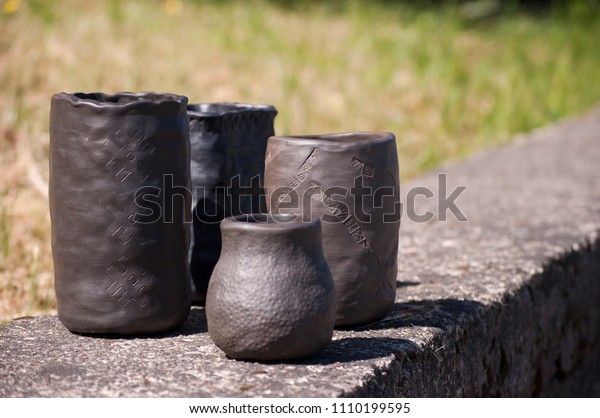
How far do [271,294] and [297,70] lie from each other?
409 centimetres

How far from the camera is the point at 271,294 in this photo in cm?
155

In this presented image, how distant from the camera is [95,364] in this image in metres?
1.62

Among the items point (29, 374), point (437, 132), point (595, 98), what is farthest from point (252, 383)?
point (595, 98)

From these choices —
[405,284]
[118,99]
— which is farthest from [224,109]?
[405,284]

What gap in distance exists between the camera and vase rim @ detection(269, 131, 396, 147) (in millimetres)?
1742

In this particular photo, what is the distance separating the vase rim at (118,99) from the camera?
5.49 feet

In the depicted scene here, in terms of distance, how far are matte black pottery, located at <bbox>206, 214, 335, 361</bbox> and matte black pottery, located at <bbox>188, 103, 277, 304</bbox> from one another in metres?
0.41

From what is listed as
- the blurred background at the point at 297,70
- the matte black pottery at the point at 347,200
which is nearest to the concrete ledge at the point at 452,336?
the matte black pottery at the point at 347,200

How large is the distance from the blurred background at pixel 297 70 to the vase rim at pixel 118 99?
1521mm

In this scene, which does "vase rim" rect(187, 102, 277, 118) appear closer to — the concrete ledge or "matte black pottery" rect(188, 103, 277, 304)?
"matte black pottery" rect(188, 103, 277, 304)

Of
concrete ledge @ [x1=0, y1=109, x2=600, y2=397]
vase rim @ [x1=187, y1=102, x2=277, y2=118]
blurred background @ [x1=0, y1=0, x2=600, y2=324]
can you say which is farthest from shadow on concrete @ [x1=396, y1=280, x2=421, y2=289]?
blurred background @ [x1=0, y1=0, x2=600, y2=324]

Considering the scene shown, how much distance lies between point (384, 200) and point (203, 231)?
478 mm

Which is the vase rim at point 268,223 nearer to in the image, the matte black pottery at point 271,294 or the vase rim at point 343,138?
the matte black pottery at point 271,294

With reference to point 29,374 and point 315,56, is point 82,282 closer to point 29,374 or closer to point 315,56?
point 29,374
